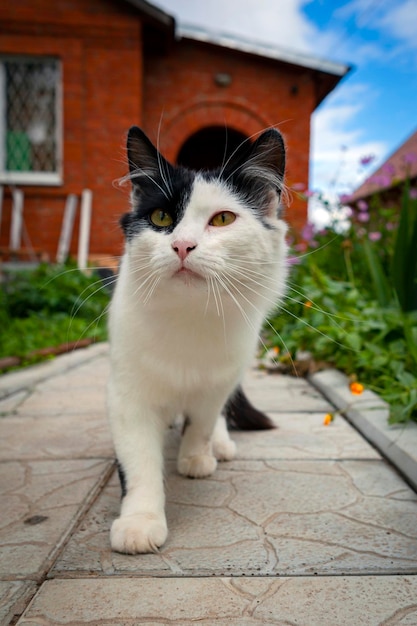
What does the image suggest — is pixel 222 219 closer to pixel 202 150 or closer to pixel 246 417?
pixel 246 417

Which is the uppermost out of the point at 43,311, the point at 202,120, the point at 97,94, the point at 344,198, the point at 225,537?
the point at 97,94

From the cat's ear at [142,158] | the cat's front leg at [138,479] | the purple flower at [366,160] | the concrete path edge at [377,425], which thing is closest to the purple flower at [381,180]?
the purple flower at [366,160]

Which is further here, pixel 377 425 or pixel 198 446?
pixel 377 425

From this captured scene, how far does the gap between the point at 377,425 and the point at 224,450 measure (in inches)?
26.1

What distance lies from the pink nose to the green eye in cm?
17

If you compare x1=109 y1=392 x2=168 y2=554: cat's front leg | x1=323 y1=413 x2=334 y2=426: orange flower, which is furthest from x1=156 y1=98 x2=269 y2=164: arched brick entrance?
x1=109 y1=392 x2=168 y2=554: cat's front leg

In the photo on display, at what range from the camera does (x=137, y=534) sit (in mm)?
1424

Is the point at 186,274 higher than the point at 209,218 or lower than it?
lower

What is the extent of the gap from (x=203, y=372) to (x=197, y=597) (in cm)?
64

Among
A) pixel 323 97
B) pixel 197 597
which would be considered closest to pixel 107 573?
pixel 197 597

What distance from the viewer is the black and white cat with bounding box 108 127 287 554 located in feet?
4.78

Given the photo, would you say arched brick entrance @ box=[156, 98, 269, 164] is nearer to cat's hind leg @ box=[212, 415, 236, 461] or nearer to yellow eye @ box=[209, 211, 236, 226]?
cat's hind leg @ box=[212, 415, 236, 461]

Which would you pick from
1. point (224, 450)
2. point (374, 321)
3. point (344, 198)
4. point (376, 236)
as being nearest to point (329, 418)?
point (224, 450)

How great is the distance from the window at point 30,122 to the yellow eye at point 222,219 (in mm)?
8045
